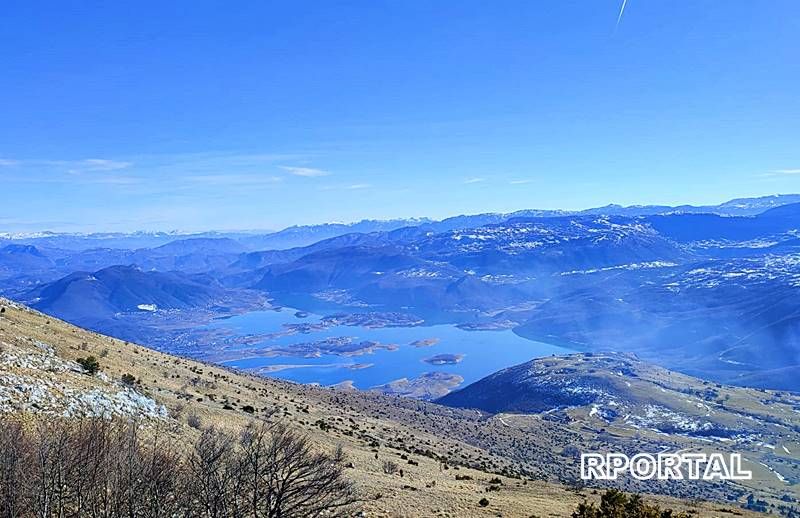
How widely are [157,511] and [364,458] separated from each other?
68.0 feet

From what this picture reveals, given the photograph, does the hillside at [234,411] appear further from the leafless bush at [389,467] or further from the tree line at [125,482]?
the tree line at [125,482]

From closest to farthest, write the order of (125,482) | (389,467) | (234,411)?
(125,482) → (389,467) → (234,411)

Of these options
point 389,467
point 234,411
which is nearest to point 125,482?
point 389,467

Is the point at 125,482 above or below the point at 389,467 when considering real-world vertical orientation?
above

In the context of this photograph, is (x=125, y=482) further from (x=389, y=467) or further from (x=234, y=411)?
(x=234, y=411)

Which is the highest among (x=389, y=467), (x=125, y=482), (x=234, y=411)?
(x=125, y=482)

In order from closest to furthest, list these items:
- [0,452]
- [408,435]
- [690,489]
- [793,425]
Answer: [0,452] → [408,435] → [690,489] → [793,425]

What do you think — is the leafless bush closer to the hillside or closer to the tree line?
the hillside

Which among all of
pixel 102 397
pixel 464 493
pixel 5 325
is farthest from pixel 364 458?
pixel 5 325

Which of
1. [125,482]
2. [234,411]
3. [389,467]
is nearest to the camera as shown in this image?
[125,482]

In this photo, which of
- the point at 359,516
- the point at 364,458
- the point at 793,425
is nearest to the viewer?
the point at 359,516

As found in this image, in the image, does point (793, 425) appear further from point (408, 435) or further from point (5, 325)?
point (5, 325)

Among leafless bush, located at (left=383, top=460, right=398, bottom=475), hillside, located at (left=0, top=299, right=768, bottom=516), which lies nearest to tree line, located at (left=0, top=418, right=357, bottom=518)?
hillside, located at (left=0, top=299, right=768, bottom=516)

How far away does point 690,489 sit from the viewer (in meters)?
107
